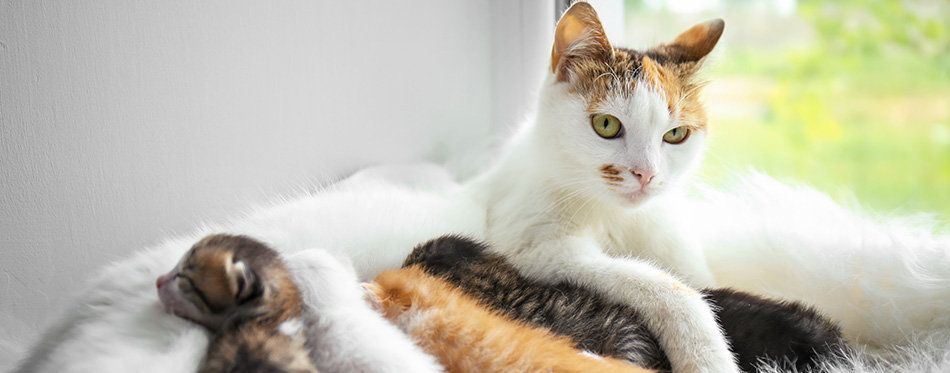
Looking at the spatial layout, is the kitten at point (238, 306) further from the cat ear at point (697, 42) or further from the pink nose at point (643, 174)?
the cat ear at point (697, 42)

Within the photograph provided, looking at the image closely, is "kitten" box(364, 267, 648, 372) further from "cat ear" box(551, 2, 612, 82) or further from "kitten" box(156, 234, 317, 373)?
"cat ear" box(551, 2, 612, 82)

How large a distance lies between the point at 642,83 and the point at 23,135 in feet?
2.72

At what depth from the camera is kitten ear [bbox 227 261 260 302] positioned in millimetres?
504

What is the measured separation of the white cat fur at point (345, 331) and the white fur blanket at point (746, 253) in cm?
10

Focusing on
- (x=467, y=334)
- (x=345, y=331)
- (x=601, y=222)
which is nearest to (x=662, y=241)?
(x=601, y=222)

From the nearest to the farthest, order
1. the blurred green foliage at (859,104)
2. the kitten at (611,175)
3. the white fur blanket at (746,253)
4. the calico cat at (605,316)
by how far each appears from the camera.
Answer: the white fur blanket at (746,253), the calico cat at (605,316), the kitten at (611,175), the blurred green foliage at (859,104)

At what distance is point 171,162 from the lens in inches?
35.1

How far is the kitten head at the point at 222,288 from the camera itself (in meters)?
0.51

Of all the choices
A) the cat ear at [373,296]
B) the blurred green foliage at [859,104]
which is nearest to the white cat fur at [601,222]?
the cat ear at [373,296]

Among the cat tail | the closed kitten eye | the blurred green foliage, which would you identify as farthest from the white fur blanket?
the blurred green foliage

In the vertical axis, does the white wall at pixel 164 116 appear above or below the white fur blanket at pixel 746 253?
above

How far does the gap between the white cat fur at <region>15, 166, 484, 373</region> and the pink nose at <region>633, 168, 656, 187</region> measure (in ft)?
0.92

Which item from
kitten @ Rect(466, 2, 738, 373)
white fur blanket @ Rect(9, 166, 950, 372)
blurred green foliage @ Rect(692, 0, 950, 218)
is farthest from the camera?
blurred green foliage @ Rect(692, 0, 950, 218)

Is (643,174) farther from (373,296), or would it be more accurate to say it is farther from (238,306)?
(238,306)
